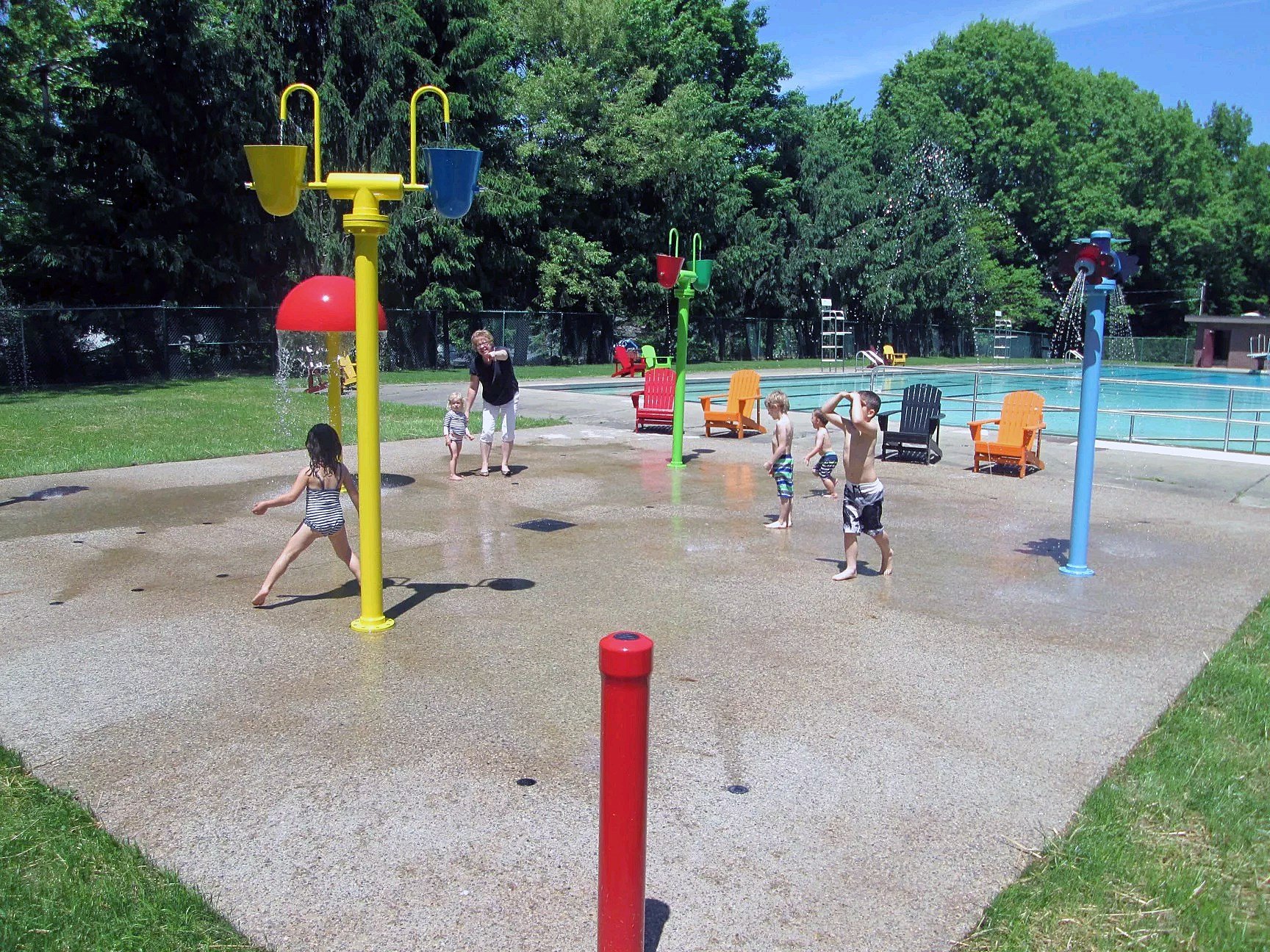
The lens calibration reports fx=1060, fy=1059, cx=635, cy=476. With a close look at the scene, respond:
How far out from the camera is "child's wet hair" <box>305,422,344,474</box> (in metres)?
6.58

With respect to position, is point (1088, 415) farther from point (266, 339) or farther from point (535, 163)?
point (535, 163)

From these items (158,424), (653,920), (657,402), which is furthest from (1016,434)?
(158,424)

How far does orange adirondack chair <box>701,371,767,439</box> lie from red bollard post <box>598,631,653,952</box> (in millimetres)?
13525

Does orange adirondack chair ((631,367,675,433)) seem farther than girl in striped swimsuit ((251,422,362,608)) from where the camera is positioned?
Yes

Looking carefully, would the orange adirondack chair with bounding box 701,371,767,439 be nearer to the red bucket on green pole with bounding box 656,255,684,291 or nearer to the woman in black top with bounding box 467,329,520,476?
the red bucket on green pole with bounding box 656,255,684,291

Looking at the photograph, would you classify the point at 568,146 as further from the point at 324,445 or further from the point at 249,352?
the point at 324,445

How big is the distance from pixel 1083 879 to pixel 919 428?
1120 cm

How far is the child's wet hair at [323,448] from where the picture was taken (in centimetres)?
658

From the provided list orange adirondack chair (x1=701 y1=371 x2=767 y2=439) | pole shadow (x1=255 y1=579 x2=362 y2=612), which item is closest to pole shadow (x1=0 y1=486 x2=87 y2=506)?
pole shadow (x1=255 y1=579 x2=362 y2=612)

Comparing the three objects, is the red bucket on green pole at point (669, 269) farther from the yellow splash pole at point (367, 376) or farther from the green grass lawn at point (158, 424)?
the yellow splash pole at point (367, 376)

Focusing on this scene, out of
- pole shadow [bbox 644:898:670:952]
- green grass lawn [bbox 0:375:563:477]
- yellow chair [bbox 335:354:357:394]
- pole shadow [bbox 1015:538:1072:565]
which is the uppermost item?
yellow chair [bbox 335:354:357:394]

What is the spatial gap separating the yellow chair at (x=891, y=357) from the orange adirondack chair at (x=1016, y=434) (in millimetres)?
24049

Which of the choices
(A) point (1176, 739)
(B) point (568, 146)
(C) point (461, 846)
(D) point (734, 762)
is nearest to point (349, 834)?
(C) point (461, 846)

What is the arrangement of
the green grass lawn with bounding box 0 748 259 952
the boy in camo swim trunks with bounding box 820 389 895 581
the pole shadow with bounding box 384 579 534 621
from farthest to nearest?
the boy in camo swim trunks with bounding box 820 389 895 581
the pole shadow with bounding box 384 579 534 621
the green grass lawn with bounding box 0 748 259 952
